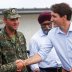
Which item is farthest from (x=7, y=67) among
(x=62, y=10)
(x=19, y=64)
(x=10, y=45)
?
(x=62, y=10)

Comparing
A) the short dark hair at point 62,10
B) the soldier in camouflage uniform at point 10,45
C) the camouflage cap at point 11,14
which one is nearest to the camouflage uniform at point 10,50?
the soldier in camouflage uniform at point 10,45

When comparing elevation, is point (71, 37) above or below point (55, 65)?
above

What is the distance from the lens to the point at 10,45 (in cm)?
718

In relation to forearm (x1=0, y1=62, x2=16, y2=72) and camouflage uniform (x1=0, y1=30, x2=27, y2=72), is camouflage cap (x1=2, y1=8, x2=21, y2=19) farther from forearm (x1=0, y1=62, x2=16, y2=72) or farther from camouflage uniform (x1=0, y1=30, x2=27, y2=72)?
forearm (x1=0, y1=62, x2=16, y2=72)

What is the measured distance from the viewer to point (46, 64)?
346 inches

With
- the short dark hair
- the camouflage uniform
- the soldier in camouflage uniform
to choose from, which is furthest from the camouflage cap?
the short dark hair

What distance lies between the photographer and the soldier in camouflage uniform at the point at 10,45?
7.09 metres

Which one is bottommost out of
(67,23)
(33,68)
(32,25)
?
(32,25)

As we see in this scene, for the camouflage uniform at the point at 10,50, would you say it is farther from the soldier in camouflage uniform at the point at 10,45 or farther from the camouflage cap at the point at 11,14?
the camouflage cap at the point at 11,14

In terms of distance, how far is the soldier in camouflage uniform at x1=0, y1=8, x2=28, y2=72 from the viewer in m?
7.09

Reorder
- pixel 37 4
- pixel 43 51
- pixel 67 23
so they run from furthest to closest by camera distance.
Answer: pixel 37 4, pixel 43 51, pixel 67 23

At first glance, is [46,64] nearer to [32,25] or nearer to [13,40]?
[13,40]

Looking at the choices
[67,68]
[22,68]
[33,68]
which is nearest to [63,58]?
[67,68]

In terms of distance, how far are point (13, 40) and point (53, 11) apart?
0.85m
